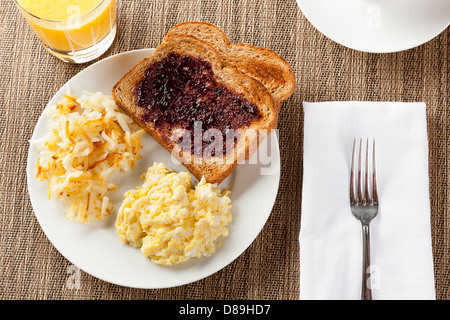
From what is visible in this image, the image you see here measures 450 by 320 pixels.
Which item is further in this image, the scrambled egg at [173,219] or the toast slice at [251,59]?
the toast slice at [251,59]

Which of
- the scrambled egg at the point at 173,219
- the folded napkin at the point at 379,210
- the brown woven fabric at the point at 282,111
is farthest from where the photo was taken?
the brown woven fabric at the point at 282,111

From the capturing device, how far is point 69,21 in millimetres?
1862

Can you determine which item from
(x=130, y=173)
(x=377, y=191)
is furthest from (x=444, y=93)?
(x=130, y=173)

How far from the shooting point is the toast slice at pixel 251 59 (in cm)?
202

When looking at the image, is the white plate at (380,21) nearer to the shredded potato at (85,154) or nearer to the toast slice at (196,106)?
the toast slice at (196,106)

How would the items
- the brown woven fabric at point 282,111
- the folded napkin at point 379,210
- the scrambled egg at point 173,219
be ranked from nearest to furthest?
the scrambled egg at point 173,219, the folded napkin at point 379,210, the brown woven fabric at point 282,111

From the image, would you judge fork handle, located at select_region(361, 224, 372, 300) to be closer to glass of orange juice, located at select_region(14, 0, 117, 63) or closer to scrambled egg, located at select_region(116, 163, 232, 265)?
scrambled egg, located at select_region(116, 163, 232, 265)

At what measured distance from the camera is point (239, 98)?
1.96 m

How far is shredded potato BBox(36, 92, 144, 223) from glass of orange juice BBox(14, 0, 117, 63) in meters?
0.24

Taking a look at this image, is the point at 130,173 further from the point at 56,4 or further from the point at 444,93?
the point at 444,93

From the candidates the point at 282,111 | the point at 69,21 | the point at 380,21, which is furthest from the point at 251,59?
the point at 69,21

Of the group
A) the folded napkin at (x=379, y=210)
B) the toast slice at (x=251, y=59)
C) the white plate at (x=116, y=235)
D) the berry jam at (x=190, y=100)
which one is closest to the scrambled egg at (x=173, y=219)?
the white plate at (x=116, y=235)

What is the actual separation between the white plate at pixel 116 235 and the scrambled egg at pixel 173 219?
2.4 inches

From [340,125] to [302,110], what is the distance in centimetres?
19
